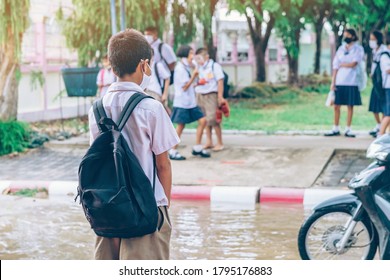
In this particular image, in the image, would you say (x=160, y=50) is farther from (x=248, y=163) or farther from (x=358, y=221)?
(x=358, y=221)

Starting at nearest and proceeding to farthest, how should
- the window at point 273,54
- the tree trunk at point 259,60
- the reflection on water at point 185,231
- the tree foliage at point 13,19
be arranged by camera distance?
the reflection on water at point 185,231 < the tree foliage at point 13,19 < the tree trunk at point 259,60 < the window at point 273,54

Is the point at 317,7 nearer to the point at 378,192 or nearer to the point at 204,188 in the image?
the point at 204,188

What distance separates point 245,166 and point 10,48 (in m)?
3.94

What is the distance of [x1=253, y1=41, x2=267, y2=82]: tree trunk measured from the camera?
2103 centimetres

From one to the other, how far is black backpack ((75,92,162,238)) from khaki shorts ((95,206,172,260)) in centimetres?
10

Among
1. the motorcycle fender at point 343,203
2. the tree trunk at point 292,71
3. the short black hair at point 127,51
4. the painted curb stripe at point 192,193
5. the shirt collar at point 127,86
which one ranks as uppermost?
the short black hair at point 127,51

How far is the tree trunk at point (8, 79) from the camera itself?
11344 millimetres

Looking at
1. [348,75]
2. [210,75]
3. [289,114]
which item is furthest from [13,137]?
[289,114]

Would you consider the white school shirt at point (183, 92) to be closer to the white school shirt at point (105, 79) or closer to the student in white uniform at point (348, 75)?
the white school shirt at point (105, 79)

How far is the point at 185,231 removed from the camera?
6902mm

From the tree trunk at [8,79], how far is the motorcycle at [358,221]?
6.70 meters

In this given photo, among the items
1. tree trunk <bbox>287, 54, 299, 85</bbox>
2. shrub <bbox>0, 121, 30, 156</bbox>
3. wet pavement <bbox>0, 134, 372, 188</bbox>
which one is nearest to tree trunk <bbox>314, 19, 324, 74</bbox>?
tree trunk <bbox>287, 54, 299, 85</bbox>

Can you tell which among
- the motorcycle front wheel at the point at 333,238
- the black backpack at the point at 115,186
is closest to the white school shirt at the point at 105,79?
the motorcycle front wheel at the point at 333,238
